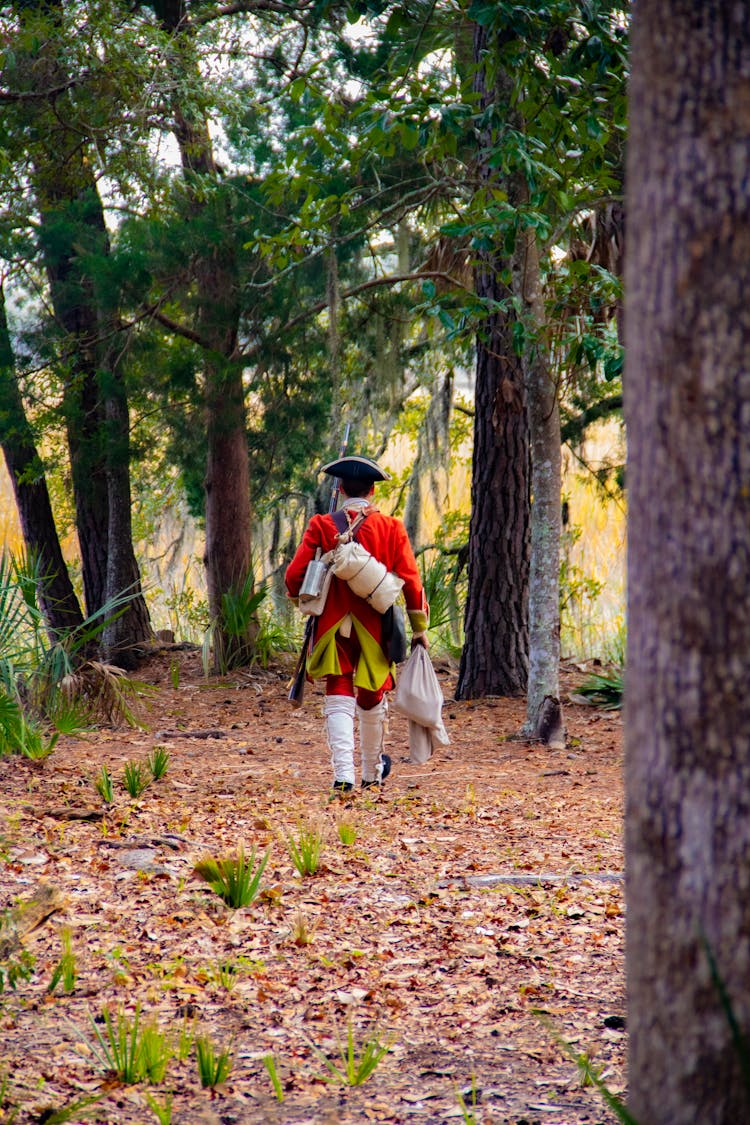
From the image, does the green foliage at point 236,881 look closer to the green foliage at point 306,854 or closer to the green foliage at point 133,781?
the green foliage at point 306,854

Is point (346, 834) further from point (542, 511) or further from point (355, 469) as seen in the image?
point (542, 511)

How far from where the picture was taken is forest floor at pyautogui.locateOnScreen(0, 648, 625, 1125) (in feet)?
8.62

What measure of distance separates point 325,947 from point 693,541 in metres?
2.46

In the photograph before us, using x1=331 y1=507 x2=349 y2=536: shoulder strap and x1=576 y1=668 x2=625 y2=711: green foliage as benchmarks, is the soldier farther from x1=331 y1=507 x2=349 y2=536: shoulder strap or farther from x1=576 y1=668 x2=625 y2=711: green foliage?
x1=576 y1=668 x2=625 y2=711: green foliage

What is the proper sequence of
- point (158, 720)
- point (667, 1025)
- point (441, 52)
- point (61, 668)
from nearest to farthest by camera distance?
point (667, 1025) → point (61, 668) → point (158, 720) → point (441, 52)

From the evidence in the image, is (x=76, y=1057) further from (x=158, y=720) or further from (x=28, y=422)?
(x=28, y=422)

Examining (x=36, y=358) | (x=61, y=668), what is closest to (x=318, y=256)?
(x=36, y=358)

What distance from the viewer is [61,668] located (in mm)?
7273

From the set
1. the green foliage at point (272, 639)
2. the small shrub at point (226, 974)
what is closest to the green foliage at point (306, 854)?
the small shrub at point (226, 974)

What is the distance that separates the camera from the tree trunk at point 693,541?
1628mm

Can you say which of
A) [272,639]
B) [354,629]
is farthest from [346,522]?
[272,639]

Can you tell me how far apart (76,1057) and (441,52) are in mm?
9767

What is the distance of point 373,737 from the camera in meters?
6.53

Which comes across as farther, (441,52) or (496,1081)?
(441,52)
